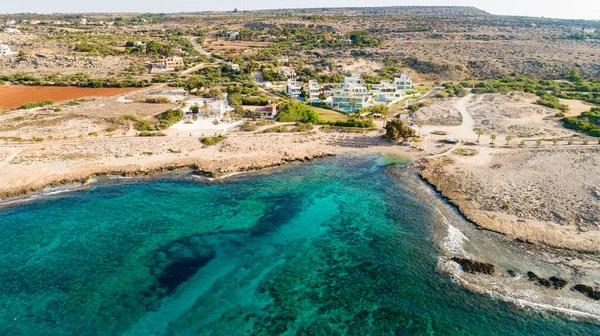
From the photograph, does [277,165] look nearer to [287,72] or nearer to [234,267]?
[234,267]

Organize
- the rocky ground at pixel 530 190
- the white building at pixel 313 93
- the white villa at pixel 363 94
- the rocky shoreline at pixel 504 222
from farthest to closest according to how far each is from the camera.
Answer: the white building at pixel 313 93, the white villa at pixel 363 94, the rocky ground at pixel 530 190, the rocky shoreline at pixel 504 222

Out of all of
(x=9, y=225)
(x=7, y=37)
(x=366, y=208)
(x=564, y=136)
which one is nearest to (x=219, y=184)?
(x=366, y=208)

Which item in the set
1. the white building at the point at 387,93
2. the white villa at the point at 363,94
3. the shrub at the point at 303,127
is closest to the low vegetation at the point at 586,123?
the white building at the point at 387,93

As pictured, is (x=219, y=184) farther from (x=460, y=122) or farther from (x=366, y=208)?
(x=460, y=122)

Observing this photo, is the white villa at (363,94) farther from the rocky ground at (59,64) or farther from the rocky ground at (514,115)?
the rocky ground at (59,64)

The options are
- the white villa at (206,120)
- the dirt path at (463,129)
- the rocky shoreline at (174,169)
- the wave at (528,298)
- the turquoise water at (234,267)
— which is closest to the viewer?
the turquoise water at (234,267)
